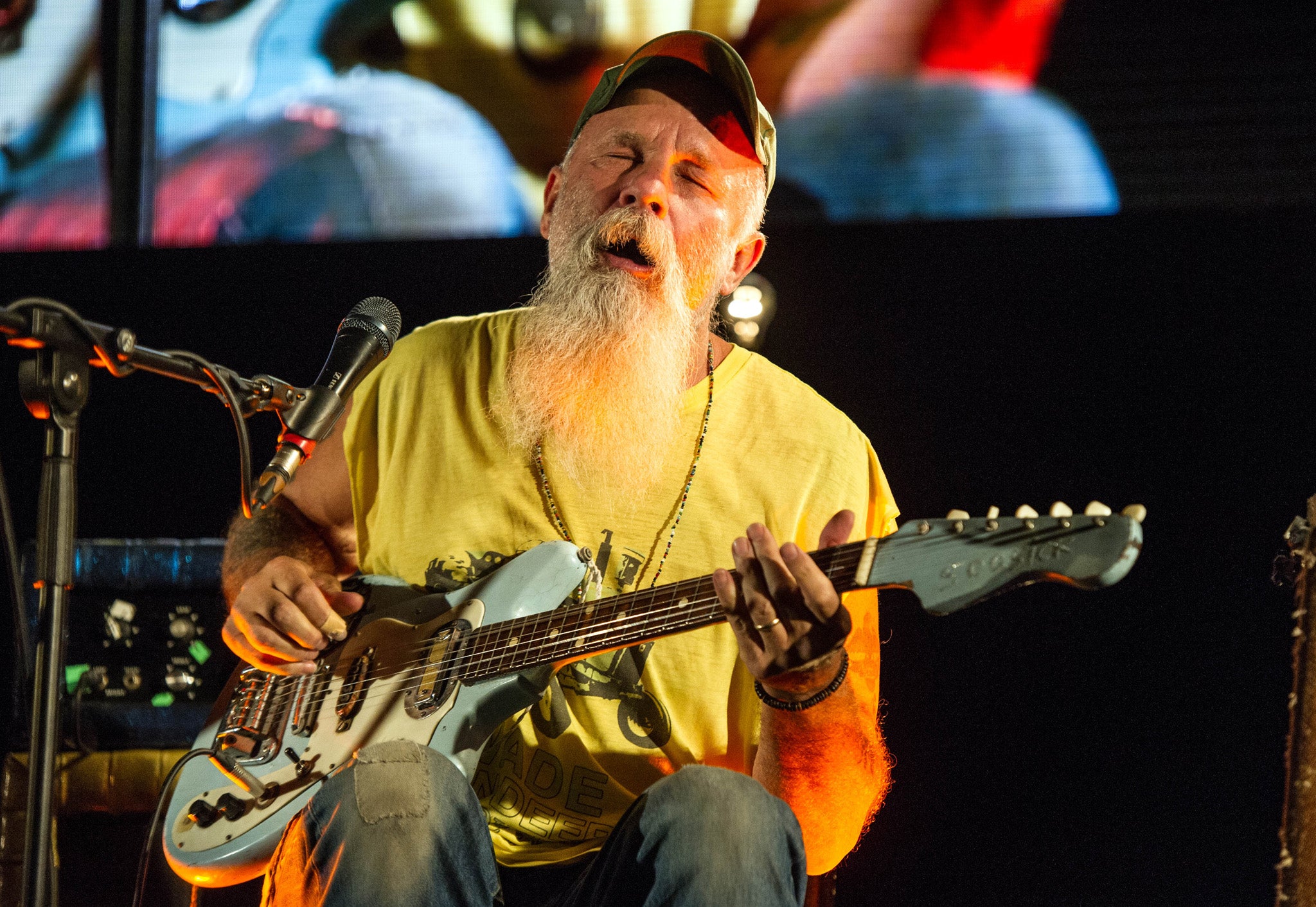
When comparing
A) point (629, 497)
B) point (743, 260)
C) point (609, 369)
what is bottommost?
point (629, 497)

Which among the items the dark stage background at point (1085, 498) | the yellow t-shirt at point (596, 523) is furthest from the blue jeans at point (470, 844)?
the dark stage background at point (1085, 498)

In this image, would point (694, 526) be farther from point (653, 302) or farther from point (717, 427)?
point (653, 302)

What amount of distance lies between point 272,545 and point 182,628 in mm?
673

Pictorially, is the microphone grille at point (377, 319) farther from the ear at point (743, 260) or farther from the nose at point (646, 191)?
the ear at point (743, 260)

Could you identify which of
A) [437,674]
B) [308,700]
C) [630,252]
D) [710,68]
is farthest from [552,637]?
[710,68]

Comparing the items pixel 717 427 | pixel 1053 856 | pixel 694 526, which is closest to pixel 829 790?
pixel 694 526

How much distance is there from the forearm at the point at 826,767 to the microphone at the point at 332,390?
2.50ft

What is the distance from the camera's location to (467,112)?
3521 mm

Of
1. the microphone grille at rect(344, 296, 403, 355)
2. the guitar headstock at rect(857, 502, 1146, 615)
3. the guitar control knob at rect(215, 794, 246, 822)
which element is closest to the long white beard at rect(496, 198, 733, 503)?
the microphone grille at rect(344, 296, 403, 355)

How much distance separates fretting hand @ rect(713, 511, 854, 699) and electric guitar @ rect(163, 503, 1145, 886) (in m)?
0.07

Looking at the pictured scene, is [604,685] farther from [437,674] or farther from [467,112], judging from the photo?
[467,112]

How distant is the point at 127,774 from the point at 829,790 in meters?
1.61

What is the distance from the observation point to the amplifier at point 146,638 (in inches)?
99.3

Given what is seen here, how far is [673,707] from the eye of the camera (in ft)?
6.29
